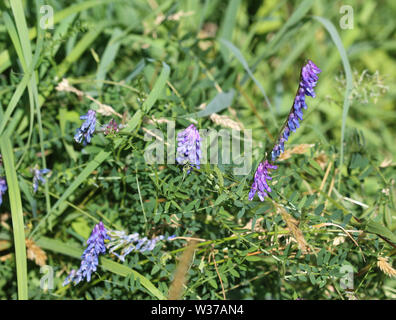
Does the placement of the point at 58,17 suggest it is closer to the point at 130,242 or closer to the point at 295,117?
the point at 130,242

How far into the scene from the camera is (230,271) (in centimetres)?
132

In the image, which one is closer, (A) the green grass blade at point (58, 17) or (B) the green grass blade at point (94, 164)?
(B) the green grass blade at point (94, 164)

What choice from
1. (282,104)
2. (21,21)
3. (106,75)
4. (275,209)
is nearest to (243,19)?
(282,104)

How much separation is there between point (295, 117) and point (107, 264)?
29.9 inches

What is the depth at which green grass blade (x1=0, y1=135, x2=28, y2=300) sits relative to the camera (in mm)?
1341

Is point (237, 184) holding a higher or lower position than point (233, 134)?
lower

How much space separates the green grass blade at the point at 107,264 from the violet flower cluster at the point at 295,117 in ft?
1.41

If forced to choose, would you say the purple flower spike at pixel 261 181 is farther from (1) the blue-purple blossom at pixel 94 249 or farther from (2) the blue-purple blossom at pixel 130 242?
(1) the blue-purple blossom at pixel 94 249

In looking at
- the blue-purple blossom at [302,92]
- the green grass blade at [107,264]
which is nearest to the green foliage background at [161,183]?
the green grass blade at [107,264]

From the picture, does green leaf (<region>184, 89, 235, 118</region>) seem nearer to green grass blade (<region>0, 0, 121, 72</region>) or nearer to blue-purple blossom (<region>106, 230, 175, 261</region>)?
blue-purple blossom (<region>106, 230, 175, 261</region>)

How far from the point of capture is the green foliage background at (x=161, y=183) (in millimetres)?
1337
